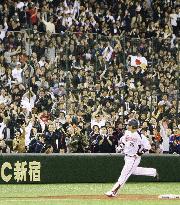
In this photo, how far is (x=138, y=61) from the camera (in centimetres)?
2684

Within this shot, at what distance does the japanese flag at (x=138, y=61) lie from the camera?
26797 millimetres

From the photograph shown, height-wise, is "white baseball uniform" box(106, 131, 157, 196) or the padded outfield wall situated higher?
"white baseball uniform" box(106, 131, 157, 196)

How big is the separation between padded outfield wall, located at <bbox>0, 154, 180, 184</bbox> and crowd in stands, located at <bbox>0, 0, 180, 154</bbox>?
3.17ft

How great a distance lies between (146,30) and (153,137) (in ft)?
25.2

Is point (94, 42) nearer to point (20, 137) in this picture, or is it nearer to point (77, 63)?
point (77, 63)

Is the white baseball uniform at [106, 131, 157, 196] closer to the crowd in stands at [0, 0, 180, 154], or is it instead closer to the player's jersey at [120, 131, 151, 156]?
the player's jersey at [120, 131, 151, 156]

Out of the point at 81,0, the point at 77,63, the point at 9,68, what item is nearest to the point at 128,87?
the point at 77,63

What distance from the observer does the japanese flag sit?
2680 centimetres

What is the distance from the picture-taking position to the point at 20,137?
23.8 meters

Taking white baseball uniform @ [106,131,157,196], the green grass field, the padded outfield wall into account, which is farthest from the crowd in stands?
white baseball uniform @ [106,131,157,196]

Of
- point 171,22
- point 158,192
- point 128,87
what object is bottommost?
point 158,192

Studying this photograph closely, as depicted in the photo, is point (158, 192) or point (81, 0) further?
point (81, 0)

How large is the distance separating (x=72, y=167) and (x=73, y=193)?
10.5 feet

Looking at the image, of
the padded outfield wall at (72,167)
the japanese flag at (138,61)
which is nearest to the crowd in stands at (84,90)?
the japanese flag at (138,61)
